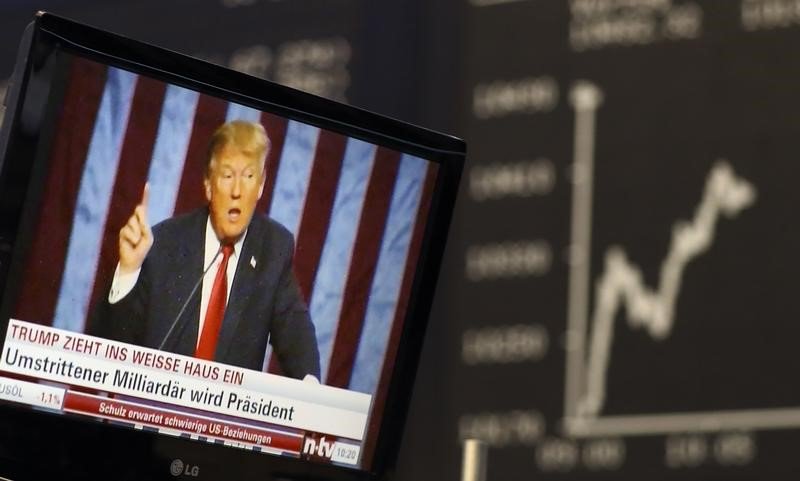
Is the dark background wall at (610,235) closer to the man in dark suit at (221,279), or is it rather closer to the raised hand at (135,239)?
the man in dark suit at (221,279)

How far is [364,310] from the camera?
4.49ft

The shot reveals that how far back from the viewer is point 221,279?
1.30 metres

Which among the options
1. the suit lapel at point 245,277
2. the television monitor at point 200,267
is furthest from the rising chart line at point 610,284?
the suit lapel at point 245,277

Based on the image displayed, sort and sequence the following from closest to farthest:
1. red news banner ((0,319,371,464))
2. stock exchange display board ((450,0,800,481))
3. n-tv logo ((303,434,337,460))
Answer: red news banner ((0,319,371,464)) → n-tv logo ((303,434,337,460)) → stock exchange display board ((450,0,800,481))

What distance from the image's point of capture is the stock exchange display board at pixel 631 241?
9.83 ft

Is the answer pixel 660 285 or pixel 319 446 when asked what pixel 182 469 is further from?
A: pixel 660 285

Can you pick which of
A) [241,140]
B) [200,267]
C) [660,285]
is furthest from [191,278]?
[660,285]

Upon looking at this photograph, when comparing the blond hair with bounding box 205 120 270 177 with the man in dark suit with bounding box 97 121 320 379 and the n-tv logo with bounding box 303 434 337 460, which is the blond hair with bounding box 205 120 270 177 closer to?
the man in dark suit with bounding box 97 121 320 379

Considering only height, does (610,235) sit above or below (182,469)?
above

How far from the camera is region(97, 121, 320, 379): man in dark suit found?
126cm

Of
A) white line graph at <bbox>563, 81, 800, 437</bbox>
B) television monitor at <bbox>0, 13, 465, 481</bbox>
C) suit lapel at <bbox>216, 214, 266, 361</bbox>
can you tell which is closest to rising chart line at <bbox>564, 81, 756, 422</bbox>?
white line graph at <bbox>563, 81, 800, 437</bbox>

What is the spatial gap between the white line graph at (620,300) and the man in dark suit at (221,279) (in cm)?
181

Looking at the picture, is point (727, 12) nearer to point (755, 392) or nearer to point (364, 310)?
point (755, 392)

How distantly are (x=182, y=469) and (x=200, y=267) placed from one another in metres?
0.17
